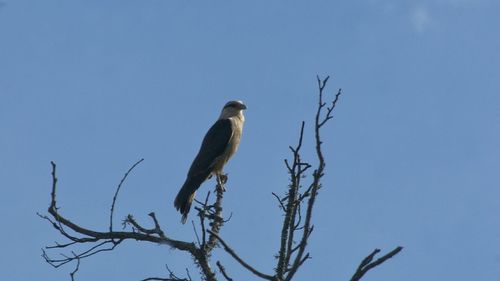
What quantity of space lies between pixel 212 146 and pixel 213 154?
139mm

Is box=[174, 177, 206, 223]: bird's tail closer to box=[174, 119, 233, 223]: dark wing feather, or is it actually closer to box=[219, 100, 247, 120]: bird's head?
box=[174, 119, 233, 223]: dark wing feather

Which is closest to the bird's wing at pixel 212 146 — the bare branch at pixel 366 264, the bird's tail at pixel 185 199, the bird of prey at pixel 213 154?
the bird of prey at pixel 213 154

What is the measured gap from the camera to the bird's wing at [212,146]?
8.38m

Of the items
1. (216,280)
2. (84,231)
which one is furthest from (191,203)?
(216,280)

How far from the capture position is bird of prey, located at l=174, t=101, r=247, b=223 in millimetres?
7293

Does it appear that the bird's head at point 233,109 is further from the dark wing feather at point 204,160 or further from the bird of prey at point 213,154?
the dark wing feather at point 204,160

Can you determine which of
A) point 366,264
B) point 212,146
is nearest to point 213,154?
point 212,146

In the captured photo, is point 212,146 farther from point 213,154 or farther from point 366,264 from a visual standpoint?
point 366,264

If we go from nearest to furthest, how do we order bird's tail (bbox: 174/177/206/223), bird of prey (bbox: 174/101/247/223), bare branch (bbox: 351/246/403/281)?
bare branch (bbox: 351/246/403/281)
bird's tail (bbox: 174/177/206/223)
bird of prey (bbox: 174/101/247/223)

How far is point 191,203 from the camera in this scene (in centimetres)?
724

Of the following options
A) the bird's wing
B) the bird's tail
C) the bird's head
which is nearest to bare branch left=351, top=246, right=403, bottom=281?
the bird's tail

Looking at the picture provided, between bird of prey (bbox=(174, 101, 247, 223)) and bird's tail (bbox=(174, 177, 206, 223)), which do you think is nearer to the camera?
bird's tail (bbox=(174, 177, 206, 223))

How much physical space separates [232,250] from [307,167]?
25.8 inches

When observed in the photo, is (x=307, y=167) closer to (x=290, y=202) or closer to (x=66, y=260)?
(x=290, y=202)
